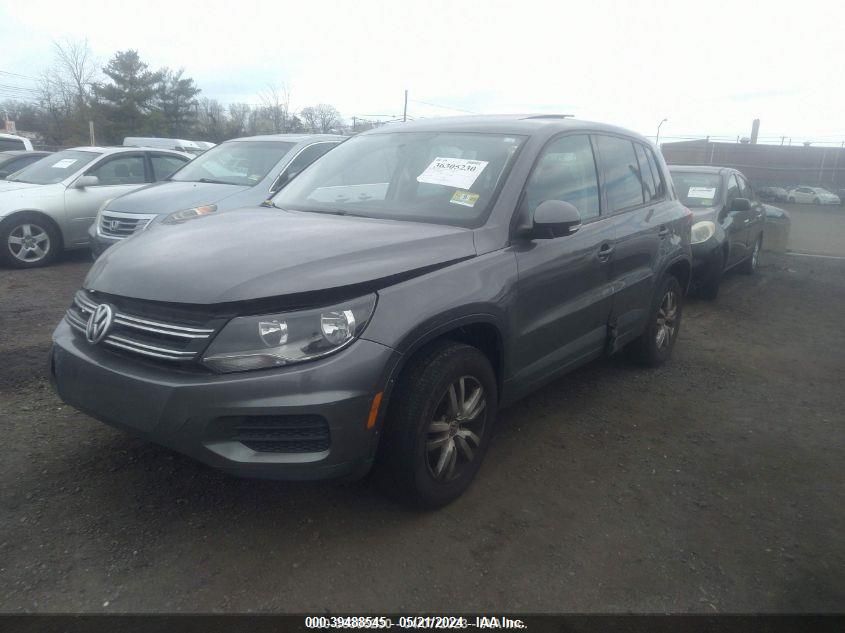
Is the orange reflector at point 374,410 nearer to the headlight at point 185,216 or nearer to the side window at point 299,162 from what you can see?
the headlight at point 185,216

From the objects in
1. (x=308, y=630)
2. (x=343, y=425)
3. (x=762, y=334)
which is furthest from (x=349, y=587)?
(x=762, y=334)

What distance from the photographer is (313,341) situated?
249 cm

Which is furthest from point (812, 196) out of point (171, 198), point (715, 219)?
point (171, 198)

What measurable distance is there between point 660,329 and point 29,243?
7.51 metres

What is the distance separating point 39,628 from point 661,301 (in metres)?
4.34

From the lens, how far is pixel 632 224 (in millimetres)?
4402

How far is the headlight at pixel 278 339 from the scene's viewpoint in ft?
8.04

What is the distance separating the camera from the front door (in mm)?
8461

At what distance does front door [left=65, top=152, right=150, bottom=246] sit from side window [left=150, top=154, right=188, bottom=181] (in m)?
0.16

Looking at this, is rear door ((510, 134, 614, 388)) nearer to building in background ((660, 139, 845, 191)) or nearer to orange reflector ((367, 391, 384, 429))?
orange reflector ((367, 391, 384, 429))

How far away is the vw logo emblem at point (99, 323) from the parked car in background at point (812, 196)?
38.2 metres

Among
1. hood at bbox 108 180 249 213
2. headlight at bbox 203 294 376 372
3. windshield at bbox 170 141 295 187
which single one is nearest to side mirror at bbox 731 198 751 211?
windshield at bbox 170 141 295 187

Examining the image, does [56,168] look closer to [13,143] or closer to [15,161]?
[15,161]

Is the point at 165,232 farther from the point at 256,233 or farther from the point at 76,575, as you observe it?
the point at 76,575
